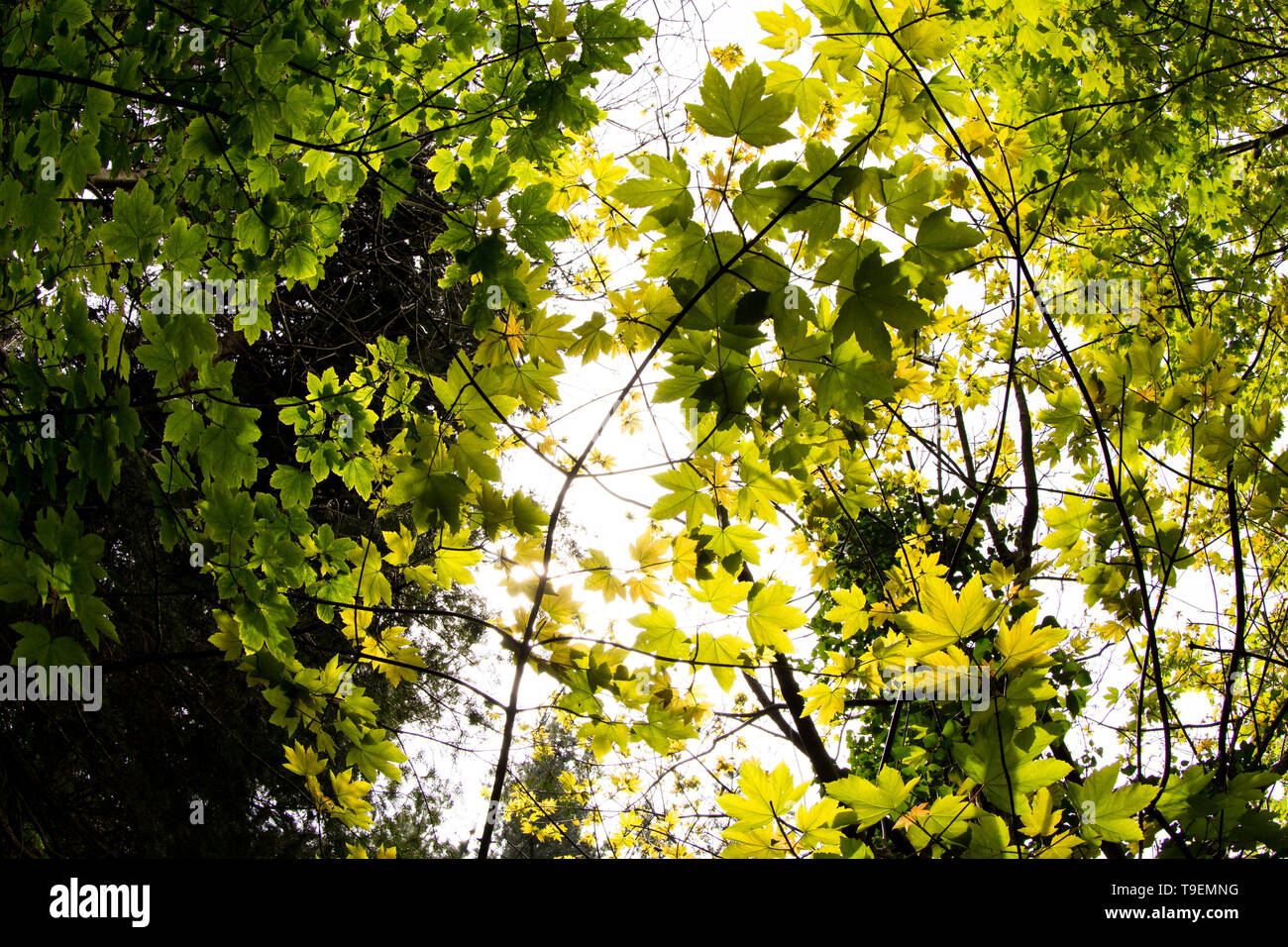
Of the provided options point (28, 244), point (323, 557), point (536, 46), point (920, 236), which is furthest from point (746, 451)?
point (28, 244)

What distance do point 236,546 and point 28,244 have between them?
624 mm

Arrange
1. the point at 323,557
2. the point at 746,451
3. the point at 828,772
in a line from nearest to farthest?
1. the point at 746,451
2. the point at 323,557
3. the point at 828,772

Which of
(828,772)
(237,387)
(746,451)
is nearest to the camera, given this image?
(746,451)

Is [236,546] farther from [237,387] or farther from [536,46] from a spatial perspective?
[237,387]

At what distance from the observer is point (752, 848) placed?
1061 millimetres

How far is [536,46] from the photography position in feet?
4.66

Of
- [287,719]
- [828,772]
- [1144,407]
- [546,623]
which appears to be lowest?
[828,772]

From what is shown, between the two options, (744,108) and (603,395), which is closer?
(744,108)

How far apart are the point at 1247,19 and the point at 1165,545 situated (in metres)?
4.00

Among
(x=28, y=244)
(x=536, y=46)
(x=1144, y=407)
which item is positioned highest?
(x=536, y=46)

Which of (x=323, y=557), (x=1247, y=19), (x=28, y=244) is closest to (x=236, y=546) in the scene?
(x=323, y=557)

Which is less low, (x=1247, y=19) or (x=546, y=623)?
(x=1247, y=19)

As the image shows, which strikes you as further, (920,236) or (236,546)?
(236,546)

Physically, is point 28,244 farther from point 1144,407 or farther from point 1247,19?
point 1247,19
